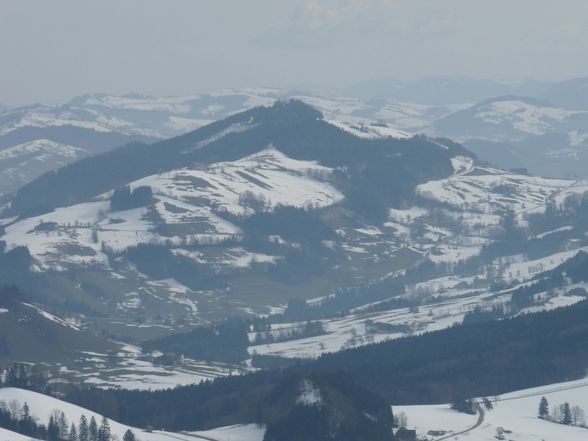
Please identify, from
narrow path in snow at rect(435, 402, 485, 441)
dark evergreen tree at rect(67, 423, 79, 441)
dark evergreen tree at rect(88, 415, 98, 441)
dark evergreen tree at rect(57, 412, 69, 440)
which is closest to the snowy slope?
dark evergreen tree at rect(67, 423, 79, 441)

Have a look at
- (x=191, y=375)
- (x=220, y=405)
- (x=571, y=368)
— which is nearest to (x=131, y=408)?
(x=220, y=405)

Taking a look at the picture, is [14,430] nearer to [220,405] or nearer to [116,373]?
[220,405]

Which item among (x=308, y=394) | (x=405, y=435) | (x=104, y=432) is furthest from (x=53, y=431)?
(x=405, y=435)

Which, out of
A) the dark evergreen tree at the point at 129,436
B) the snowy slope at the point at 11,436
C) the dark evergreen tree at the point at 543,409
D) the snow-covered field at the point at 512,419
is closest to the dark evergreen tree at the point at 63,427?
the snowy slope at the point at 11,436

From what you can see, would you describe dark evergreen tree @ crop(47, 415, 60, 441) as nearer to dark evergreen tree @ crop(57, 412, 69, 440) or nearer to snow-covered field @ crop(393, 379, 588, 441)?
dark evergreen tree @ crop(57, 412, 69, 440)

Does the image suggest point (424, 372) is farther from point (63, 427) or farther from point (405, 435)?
point (63, 427)

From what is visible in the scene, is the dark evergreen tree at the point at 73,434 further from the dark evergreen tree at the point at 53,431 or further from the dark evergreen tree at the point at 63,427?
the dark evergreen tree at the point at 53,431
